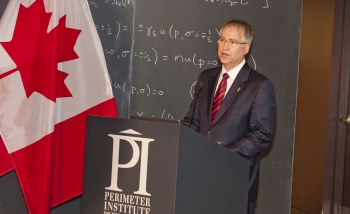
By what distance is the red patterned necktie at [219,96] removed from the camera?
2.96m

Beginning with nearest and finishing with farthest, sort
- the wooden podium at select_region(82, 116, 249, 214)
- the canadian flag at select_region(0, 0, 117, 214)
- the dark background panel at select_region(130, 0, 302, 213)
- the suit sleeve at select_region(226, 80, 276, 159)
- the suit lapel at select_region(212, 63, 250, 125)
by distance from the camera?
the wooden podium at select_region(82, 116, 249, 214) < the suit sleeve at select_region(226, 80, 276, 159) < the suit lapel at select_region(212, 63, 250, 125) < the canadian flag at select_region(0, 0, 117, 214) < the dark background panel at select_region(130, 0, 302, 213)

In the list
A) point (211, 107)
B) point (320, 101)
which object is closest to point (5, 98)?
point (211, 107)

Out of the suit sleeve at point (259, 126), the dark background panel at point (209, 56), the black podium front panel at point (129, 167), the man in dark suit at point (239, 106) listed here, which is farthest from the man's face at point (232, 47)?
the dark background panel at point (209, 56)

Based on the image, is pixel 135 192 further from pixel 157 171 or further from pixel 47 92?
pixel 47 92

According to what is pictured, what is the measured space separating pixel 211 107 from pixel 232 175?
0.75 m

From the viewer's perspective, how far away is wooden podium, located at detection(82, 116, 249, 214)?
6.88ft

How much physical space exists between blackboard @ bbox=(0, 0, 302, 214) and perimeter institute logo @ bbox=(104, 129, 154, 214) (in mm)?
2001

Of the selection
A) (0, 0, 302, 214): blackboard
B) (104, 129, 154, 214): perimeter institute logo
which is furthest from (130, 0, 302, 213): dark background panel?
(104, 129, 154, 214): perimeter institute logo

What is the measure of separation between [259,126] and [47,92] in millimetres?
1584

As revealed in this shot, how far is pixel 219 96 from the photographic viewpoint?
2.98m

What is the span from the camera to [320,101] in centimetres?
475

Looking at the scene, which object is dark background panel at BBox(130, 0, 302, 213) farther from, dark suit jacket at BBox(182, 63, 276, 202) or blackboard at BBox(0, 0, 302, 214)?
dark suit jacket at BBox(182, 63, 276, 202)

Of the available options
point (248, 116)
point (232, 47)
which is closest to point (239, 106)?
point (248, 116)

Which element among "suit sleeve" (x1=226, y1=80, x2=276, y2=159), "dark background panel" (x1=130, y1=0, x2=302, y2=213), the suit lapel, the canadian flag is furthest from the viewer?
"dark background panel" (x1=130, y1=0, x2=302, y2=213)
